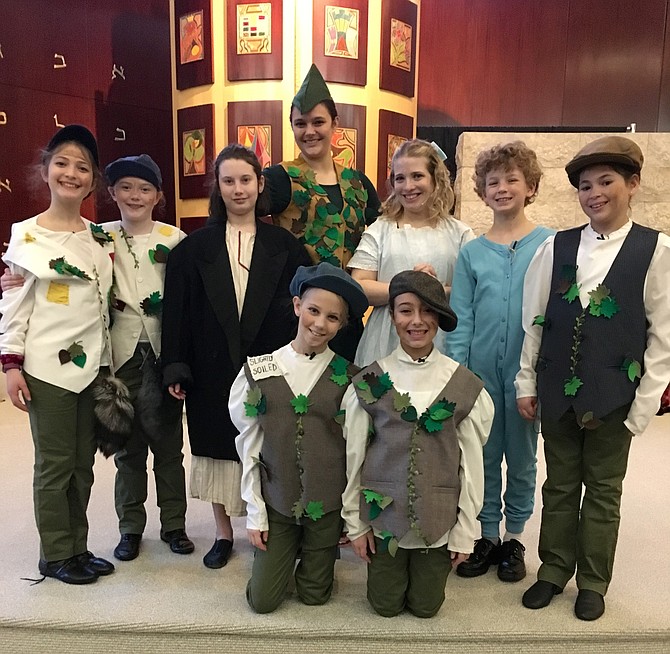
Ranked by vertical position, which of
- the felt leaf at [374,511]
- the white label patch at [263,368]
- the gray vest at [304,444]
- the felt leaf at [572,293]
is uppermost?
the felt leaf at [572,293]

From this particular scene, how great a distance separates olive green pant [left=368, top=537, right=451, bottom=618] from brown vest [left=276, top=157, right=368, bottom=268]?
996 mm

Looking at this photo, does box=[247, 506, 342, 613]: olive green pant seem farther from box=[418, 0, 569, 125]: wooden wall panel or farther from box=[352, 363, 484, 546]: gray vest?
box=[418, 0, 569, 125]: wooden wall panel

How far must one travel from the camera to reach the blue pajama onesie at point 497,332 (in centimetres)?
195

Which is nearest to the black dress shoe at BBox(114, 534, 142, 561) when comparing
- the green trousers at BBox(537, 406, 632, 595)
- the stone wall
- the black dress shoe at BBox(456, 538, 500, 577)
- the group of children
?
the group of children

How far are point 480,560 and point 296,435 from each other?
861 millimetres

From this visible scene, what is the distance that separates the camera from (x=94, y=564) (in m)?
2.03

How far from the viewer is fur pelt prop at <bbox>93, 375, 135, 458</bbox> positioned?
76.7 inches

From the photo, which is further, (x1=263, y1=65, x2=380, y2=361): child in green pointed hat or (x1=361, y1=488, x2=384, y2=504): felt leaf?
(x1=263, y1=65, x2=380, y2=361): child in green pointed hat

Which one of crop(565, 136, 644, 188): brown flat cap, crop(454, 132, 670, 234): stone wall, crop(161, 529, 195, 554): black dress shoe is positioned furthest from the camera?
crop(454, 132, 670, 234): stone wall

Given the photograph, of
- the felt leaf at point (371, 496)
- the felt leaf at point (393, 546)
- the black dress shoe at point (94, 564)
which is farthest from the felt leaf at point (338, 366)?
the black dress shoe at point (94, 564)

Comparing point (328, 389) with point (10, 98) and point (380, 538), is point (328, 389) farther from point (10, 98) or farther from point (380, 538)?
point (10, 98)

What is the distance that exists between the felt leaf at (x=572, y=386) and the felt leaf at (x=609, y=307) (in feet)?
0.65

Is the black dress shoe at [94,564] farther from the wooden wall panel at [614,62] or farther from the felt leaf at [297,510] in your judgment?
the wooden wall panel at [614,62]

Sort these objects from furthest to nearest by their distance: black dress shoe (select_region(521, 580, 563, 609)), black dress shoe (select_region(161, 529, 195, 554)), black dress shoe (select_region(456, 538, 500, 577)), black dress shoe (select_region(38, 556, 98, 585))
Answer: black dress shoe (select_region(161, 529, 195, 554)) → black dress shoe (select_region(456, 538, 500, 577)) → black dress shoe (select_region(38, 556, 98, 585)) → black dress shoe (select_region(521, 580, 563, 609))
